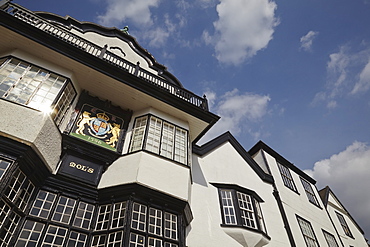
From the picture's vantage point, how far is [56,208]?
8.49 metres

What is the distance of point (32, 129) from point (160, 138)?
517cm

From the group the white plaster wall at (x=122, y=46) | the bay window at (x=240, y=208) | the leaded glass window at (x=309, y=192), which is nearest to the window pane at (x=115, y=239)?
the bay window at (x=240, y=208)

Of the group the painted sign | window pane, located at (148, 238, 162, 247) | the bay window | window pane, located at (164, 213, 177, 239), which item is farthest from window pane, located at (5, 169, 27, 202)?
the bay window

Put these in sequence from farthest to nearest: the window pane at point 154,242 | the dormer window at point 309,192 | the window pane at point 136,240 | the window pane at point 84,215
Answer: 1. the dormer window at point 309,192
2. the window pane at point 84,215
3. the window pane at point 154,242
4. the window pane at point 136,240

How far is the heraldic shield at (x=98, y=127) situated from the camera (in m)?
10.5

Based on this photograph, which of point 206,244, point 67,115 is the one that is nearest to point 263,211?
point 206,244

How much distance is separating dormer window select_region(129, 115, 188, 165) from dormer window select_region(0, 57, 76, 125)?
3229 millimetres

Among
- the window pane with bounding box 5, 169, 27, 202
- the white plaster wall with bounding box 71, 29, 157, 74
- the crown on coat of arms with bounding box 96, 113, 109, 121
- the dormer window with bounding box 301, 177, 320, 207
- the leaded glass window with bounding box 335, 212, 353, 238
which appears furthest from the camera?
the leaded glass window with bounding box 335, 212, 353, 238

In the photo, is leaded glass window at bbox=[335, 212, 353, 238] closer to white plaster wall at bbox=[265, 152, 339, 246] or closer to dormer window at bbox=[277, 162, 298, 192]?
white plaster wall at bbox=[265, 152, 339, 246]

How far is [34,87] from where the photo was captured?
31.2 ft

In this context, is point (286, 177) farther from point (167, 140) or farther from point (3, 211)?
point (3, 211)

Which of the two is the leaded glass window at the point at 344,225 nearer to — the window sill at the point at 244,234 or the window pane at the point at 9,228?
the window sill at the point at 244,234

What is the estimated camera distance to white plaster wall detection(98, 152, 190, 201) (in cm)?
946

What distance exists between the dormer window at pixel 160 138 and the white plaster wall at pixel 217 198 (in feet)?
5.68
